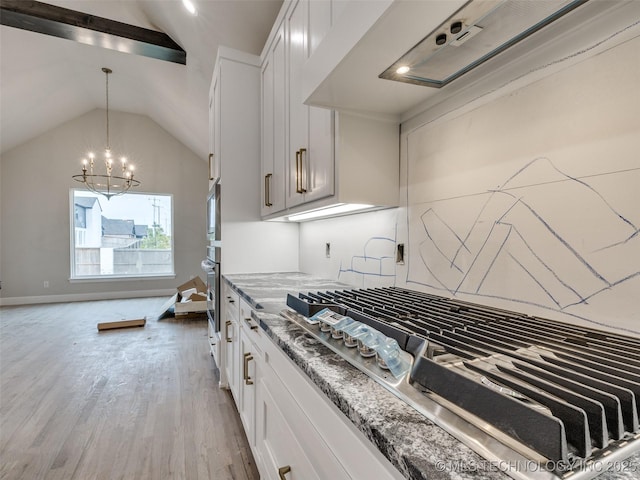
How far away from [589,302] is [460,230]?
1.42 feet

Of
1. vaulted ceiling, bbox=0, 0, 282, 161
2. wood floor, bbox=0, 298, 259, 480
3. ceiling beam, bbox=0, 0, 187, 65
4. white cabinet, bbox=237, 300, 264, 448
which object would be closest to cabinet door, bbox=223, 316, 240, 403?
white cabinet, bbox=237, 300, 264, 448

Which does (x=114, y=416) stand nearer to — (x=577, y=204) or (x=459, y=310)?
(x=459, y=310)

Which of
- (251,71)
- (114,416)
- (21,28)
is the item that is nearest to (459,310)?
(114,416)

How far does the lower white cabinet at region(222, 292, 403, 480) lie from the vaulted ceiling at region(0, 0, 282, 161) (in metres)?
2.36

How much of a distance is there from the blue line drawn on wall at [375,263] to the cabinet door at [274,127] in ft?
1.95

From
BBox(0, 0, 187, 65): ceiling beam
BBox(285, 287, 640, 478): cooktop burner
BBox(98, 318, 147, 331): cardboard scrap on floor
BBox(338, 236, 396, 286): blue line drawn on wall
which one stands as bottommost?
BBox(98, 318, 147, 331): cardboard scrap on floor

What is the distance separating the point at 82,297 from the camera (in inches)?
220

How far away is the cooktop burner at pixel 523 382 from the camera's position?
0.35 m

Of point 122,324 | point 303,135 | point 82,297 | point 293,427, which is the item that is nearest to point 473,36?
point 303,135

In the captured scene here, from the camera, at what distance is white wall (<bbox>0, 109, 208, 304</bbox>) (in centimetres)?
528

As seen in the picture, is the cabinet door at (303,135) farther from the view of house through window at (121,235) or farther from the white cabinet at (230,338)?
the view of house through window at (121,235)

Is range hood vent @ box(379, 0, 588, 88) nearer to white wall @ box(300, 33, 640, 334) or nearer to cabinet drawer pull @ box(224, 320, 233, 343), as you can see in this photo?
white wall @ box(300, 33, 640, 334)

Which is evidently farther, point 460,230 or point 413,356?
point 460,230

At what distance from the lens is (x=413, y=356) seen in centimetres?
61
